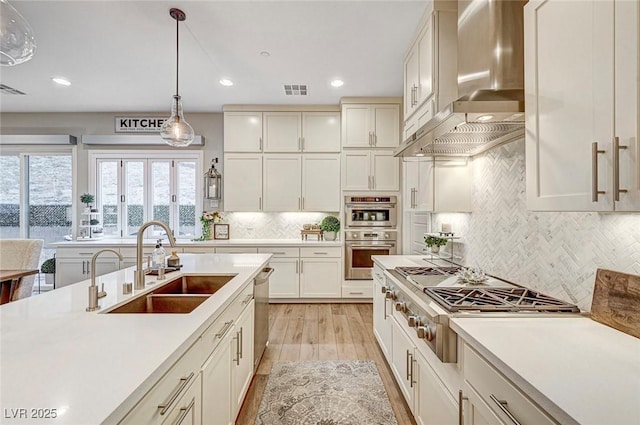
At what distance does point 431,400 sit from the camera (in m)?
1.54

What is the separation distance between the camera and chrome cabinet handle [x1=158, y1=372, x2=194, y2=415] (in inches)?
35.8

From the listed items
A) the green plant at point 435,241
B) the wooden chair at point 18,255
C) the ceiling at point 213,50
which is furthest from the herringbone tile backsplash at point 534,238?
the wooden chair at point 18,255

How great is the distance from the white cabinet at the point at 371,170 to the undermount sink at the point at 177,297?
2717 mm

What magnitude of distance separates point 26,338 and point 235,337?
0.97m

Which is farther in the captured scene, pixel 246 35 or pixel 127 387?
pixel 246 35

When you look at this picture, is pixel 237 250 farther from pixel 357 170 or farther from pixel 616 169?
pixel 616 169

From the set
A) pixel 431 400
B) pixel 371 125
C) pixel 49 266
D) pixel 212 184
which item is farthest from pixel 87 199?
pixel 431 400

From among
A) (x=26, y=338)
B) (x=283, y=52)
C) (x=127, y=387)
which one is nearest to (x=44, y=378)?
(x=127, y=387)

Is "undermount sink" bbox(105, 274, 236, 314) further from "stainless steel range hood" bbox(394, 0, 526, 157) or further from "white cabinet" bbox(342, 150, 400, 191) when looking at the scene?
"white cabinet" bbox(342, 150, 400, 191)

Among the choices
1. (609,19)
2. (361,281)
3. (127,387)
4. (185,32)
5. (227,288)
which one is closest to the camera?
(127,387)

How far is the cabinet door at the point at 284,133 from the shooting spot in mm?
4645

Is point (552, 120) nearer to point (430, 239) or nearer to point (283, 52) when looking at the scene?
point (430, 239)

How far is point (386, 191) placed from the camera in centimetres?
446

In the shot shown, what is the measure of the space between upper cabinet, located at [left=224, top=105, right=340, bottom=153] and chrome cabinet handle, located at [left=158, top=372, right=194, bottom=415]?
3883mm
